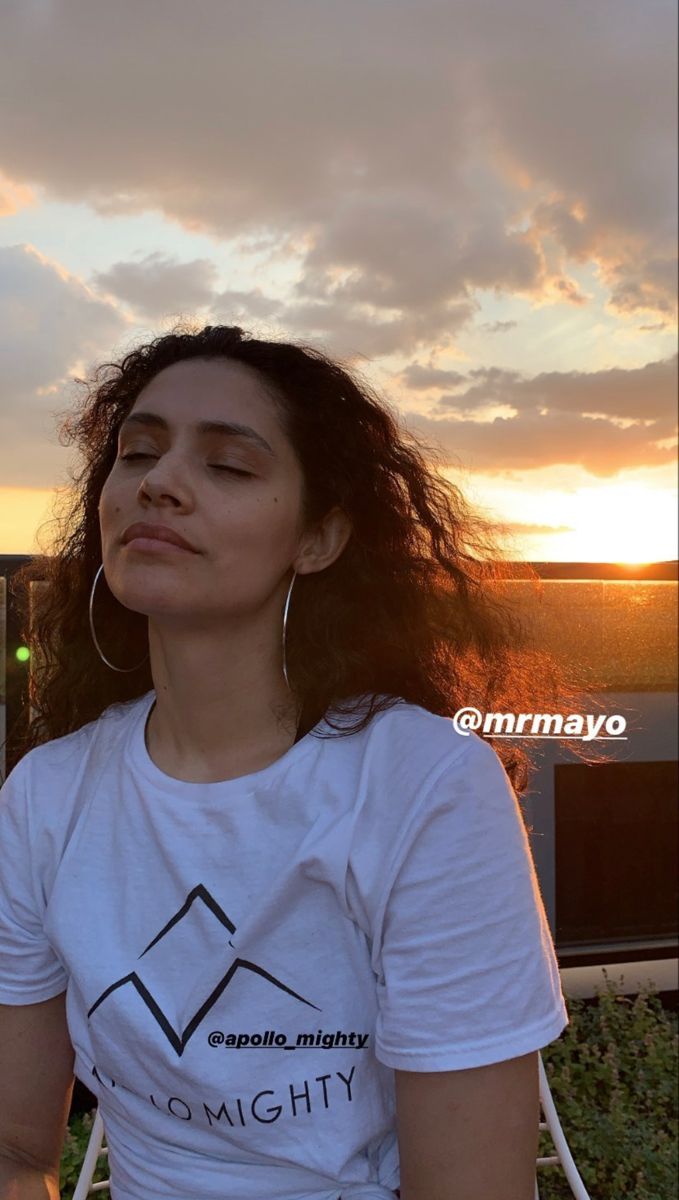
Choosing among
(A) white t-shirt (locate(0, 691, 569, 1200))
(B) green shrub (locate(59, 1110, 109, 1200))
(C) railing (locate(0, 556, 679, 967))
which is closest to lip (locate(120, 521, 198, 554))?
(A) white t-shirt (locate(0, 691, 569, 1200))

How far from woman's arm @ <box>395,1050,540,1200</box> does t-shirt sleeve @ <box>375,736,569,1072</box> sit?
0.03 meters

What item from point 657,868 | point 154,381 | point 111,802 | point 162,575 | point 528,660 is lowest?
point 657,868

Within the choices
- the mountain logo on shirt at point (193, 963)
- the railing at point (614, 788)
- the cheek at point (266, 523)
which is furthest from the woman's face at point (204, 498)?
the railing at point (614, 788)

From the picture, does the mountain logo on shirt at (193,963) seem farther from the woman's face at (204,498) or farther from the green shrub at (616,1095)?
the green shrub at (616,1095)

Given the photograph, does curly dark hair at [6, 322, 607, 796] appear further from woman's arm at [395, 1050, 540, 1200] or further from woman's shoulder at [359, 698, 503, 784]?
woman's arm at [395, 1050, 540, 1200]

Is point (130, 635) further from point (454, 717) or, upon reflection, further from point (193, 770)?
point (454, 717)

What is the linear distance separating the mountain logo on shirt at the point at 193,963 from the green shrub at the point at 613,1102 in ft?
4.22

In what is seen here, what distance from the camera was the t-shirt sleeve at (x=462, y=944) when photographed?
3.46 ft

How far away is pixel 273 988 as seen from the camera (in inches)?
46.4

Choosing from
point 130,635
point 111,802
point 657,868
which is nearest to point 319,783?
point 111,802

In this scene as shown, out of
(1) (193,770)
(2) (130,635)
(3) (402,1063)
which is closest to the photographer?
(3) (402,1063)

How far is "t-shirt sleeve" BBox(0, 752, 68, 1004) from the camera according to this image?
1336mm

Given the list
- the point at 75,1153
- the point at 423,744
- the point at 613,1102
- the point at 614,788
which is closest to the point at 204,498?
the point at 423,744

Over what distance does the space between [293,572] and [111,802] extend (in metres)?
0.40
